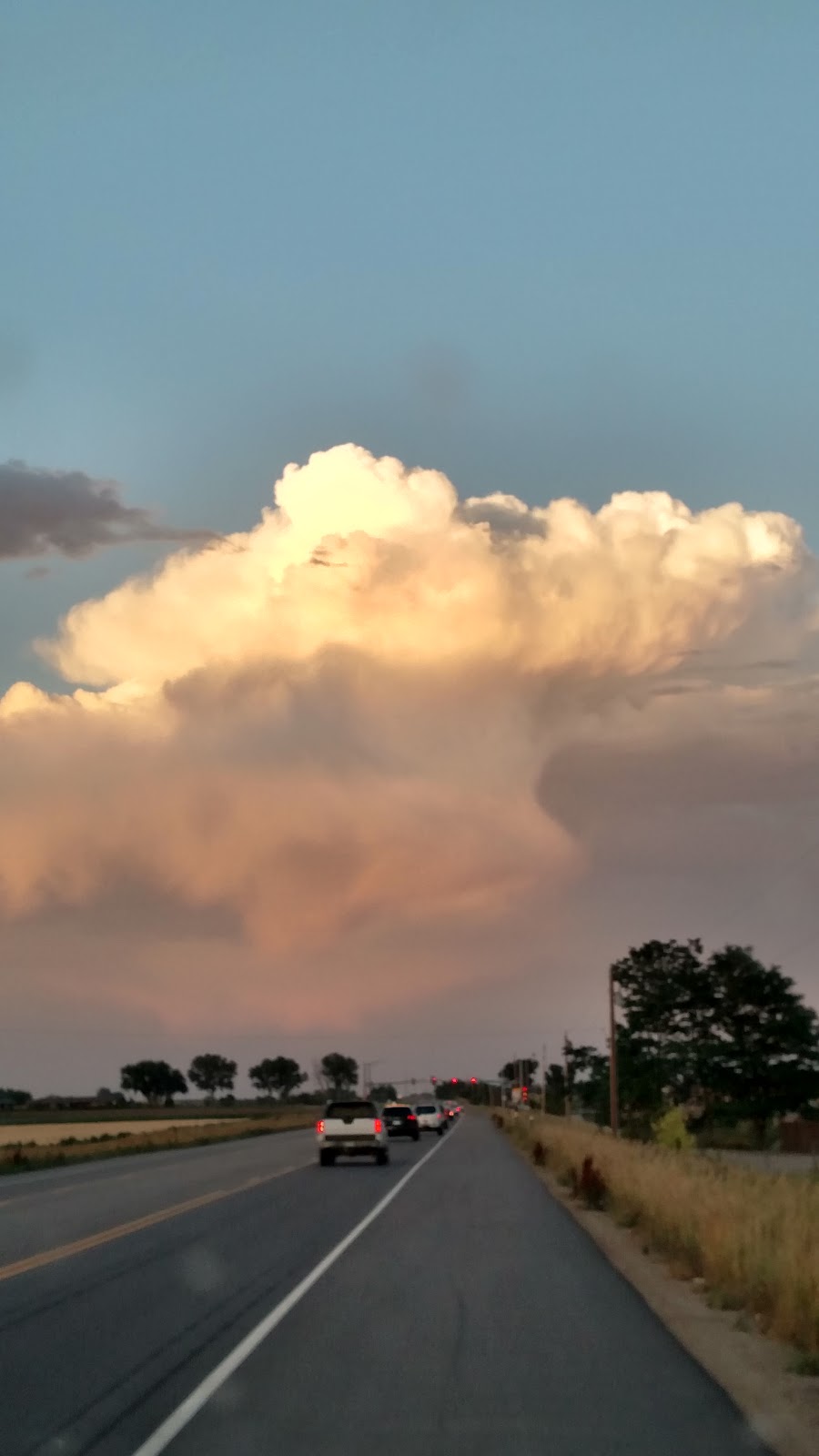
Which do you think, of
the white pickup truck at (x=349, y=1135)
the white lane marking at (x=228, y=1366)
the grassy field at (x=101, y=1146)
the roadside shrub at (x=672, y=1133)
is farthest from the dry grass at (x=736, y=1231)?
the roadside shrub at (x=672, y=1133)

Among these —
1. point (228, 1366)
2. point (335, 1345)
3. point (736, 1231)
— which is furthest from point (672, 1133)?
point (228, 1366)

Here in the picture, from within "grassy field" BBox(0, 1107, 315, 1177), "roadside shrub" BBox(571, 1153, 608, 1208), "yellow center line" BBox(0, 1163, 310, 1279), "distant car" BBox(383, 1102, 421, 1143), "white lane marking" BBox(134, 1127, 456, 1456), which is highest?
"distant car" BBox(383, 1102, 421, 1143)

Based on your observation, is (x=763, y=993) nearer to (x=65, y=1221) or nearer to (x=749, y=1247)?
(x=65, y=1221)

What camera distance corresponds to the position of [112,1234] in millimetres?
22234

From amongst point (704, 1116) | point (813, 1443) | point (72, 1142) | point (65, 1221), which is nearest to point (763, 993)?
point (704, 1116)

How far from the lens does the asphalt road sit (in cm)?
898

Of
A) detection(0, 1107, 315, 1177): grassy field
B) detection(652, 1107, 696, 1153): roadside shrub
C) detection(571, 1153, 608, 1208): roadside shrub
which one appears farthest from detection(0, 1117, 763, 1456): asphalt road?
detection(652, 1107, 696, 1153): roadside shrub

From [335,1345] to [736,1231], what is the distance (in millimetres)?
5949

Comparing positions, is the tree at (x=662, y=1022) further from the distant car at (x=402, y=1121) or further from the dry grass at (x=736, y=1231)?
the dry grass at (x=736, y=1231)

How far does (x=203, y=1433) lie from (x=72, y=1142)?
63.6 m

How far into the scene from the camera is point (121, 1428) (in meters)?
9.06

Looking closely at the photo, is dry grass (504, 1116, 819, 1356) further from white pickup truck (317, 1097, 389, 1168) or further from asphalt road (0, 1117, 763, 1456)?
white pickup truck (317, 1097, 389, 1168)

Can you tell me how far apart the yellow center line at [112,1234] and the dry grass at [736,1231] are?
6916 mm

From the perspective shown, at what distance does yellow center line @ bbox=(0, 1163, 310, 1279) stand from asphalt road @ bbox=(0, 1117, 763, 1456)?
80 millimetres
